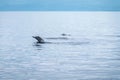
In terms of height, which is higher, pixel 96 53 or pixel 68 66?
pixel 96 53

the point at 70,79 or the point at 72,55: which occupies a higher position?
the point at 72,55

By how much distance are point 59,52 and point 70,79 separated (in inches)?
779

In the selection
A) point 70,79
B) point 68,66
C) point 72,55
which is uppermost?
point 72,55

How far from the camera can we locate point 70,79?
32469 millimetres

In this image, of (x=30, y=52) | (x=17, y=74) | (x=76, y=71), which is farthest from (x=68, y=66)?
(x=30, y=52)

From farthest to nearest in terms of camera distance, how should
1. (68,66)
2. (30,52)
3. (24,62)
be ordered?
(30,52)
(24,62)
(68,66)

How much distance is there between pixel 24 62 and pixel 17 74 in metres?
7.81

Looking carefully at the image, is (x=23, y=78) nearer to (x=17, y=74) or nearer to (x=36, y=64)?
(x=17, y=74)

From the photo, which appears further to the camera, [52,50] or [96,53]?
[52,50]

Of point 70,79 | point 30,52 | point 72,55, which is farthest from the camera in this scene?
point 30,52

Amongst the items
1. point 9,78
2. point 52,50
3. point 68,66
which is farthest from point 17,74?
point 52,50

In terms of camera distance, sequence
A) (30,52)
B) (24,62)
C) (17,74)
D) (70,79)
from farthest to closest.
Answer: (30,52) < (24,62) < (17,74) < (70,79)

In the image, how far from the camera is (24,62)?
42375 mm

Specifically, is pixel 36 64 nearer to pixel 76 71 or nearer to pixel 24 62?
pixel 24 62
